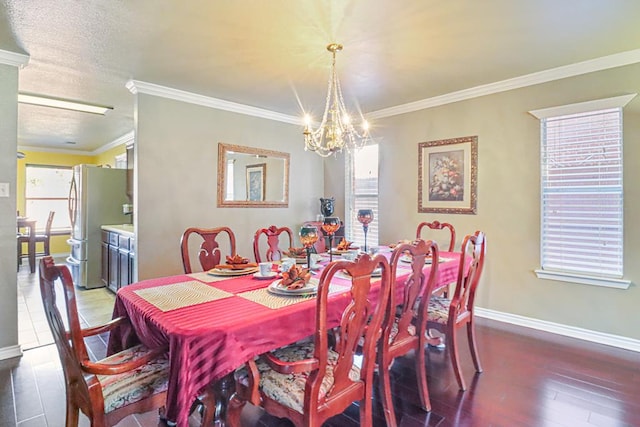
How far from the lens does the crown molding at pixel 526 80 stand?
293 cm

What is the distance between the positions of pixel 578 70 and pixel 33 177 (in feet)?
32.2

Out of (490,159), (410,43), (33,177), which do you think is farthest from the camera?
(33,177)

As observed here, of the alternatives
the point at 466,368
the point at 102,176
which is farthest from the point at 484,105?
the point at 102,176

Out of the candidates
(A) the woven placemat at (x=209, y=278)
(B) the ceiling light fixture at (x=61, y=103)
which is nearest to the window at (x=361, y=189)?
(A) the woven placemat at (x=209, y=278)

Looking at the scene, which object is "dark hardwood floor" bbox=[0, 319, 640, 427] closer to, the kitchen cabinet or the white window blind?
the white window blind

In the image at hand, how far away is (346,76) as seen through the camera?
3.41m

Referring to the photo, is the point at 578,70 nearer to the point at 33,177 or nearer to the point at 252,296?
the point at 252,296

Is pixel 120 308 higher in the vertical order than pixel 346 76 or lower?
lower

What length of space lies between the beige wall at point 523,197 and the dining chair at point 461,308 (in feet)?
4.40

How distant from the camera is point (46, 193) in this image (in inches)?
312

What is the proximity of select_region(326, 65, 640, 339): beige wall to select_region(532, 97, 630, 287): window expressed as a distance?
0.22ft

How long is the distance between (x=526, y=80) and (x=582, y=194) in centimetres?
121

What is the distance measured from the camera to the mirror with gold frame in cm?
429

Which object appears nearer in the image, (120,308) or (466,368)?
(120,308)
